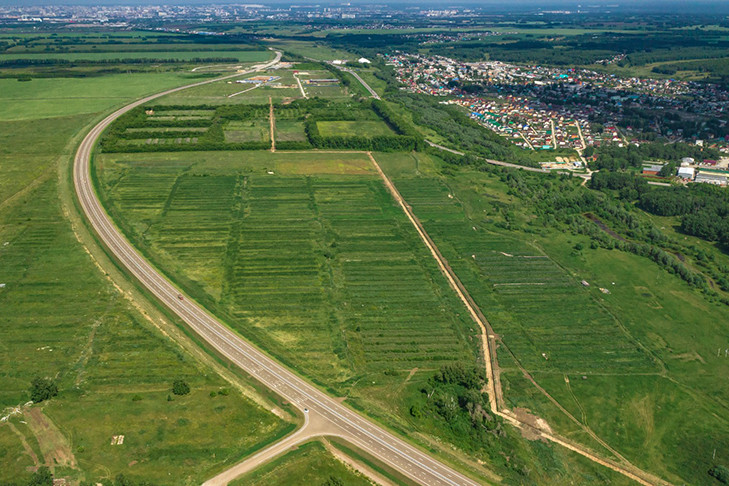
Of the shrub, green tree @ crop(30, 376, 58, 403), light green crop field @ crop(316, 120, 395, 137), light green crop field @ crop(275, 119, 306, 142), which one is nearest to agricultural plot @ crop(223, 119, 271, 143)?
light green crop field @ crop(275, 119, 306, 142)

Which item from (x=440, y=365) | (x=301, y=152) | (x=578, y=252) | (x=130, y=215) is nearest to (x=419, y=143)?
(x=301, y=152)

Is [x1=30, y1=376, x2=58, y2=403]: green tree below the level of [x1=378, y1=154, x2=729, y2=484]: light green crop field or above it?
above

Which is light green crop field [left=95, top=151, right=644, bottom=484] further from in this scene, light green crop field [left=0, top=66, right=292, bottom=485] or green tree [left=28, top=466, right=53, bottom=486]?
green tree [left=28, top=466, right=53, bottom=486]

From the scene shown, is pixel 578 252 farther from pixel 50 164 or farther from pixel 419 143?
pixel 50 164

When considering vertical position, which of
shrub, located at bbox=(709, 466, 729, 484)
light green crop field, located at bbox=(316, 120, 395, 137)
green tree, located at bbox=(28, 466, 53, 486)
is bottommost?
shrub, located at bbox=(709, 466, 729, 484)

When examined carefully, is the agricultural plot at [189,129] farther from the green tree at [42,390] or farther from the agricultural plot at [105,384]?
the green tree at [42,390]

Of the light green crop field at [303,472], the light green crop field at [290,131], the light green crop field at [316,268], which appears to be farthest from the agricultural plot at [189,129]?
the light green crop field at [303,472]
